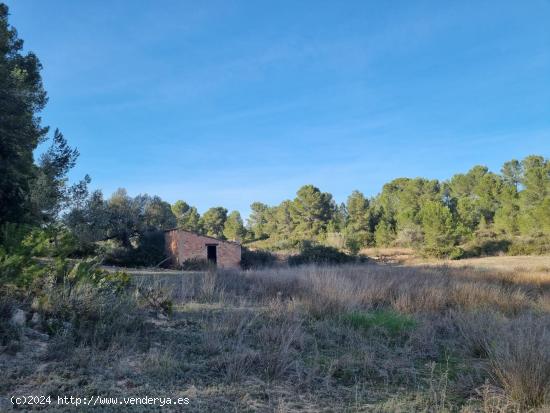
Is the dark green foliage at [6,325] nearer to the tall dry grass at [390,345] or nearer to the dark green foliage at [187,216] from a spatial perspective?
the tall dry grass at [390,345]

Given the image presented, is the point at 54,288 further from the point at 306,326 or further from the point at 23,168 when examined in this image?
the point at 23,168

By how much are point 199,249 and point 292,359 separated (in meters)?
25.8

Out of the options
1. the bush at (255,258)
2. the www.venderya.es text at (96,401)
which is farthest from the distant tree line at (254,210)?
the bush at (255,258)

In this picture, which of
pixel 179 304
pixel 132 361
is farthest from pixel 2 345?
pixel 179 304

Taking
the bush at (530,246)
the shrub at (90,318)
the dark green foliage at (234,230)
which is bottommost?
the bush at (530,246)

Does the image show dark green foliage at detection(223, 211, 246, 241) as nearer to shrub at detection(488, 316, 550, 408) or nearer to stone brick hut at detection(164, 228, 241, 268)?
stone brick hut at detection(164, 228, 241, 268)

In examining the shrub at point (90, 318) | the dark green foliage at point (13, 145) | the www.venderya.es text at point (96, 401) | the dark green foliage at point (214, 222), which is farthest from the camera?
the dark green foliage at point (214, 222)

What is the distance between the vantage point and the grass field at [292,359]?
3266 mm

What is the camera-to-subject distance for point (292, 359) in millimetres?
4207

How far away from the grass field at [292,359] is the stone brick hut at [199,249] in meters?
22.1

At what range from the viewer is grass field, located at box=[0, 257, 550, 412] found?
3.27 m

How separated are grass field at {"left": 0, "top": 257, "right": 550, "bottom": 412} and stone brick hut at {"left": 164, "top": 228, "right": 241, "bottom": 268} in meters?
22.1

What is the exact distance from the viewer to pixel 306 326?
5.72 metres

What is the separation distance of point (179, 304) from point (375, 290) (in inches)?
158
